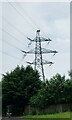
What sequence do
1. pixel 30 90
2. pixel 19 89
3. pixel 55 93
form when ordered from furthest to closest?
pixel 30 90 → pixel 19 89 → pixel 55 93

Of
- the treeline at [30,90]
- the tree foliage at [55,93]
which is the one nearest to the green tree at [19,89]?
the treeline at [30,90]

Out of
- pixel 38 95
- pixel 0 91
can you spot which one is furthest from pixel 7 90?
pixel 38 95

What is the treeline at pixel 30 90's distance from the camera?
50344 mm

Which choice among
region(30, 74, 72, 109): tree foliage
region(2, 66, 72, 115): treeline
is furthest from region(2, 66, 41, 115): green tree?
region(30, 74, 72, 109): tree foliage

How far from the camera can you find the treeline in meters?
50.3

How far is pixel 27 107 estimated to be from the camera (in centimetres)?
5788

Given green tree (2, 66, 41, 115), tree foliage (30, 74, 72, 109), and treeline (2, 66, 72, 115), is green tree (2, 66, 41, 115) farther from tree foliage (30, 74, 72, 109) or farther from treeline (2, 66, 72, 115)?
tree foliage (30, 74, 72, 109)

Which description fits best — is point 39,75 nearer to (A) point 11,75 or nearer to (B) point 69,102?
(A) point 11,75

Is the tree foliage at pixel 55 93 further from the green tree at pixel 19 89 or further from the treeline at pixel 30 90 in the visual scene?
the green tree at pixel 19 89

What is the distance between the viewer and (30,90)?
5844 cm

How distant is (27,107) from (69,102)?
9.54 metres

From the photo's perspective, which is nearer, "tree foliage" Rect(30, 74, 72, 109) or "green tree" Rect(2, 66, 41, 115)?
"tree foliage" Rect(30, 74, 72, 109)

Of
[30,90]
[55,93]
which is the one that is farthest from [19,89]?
[55,93]

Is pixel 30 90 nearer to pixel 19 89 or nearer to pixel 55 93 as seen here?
pixel 19 89
